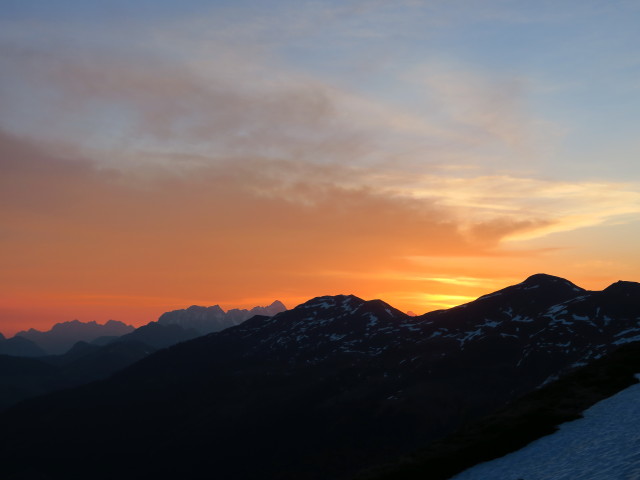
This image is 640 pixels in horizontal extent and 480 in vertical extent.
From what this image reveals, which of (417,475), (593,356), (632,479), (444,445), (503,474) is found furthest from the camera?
(593,356)

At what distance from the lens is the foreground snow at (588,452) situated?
33188 millimetres

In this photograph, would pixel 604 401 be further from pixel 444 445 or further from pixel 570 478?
pixel 570 478

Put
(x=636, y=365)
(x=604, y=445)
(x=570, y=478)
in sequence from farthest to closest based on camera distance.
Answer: (x=636, y=365) < (x=604, y=445) < (x=570, y=478)

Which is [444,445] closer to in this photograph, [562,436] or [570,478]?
[562,436]

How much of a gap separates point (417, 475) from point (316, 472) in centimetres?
16163

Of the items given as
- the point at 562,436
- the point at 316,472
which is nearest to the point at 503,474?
the point at 562,436

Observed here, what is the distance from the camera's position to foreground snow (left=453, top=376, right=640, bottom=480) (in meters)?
33.2

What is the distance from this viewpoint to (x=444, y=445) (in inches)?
2066

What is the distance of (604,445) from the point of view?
3728 centimetres

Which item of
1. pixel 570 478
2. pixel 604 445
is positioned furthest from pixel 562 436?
pixel 570 478

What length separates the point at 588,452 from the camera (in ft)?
122

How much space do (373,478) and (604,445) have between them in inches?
Answer: 803

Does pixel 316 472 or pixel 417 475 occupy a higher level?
pixel 417 475

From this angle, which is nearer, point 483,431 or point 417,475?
point 417,475
